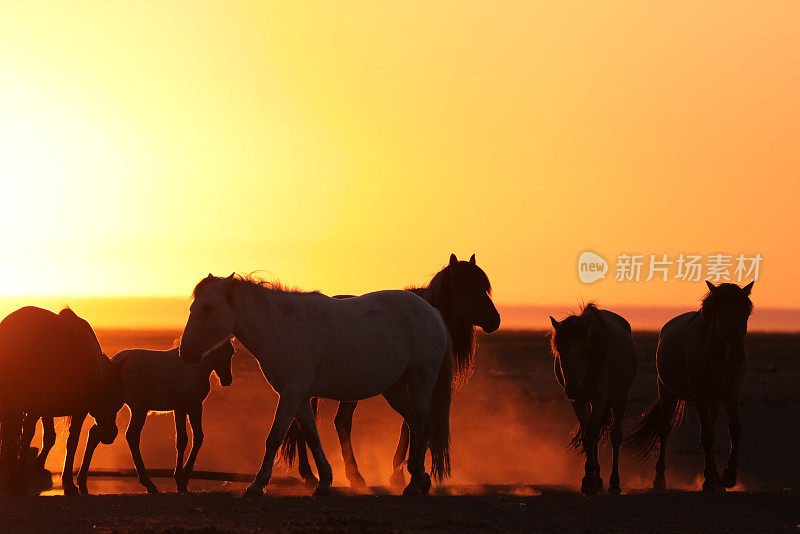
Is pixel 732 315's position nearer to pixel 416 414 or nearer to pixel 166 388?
pixel 416 414

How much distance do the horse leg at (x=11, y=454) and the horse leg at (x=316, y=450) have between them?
11.0 ft

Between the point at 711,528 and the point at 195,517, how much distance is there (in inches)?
178

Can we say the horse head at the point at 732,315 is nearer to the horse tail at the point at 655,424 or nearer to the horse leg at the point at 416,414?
the horse tail at the point at 655,424

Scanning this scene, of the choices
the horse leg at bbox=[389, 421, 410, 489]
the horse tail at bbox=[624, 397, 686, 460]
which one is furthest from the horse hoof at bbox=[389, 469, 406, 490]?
the horse tail at bbox=[624, 397, 686, 460]

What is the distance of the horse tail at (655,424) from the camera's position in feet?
48.5

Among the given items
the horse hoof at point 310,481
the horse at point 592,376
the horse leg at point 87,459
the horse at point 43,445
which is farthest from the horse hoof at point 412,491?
the horse at point 43,445

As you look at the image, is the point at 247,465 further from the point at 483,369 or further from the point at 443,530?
the point at 483,369

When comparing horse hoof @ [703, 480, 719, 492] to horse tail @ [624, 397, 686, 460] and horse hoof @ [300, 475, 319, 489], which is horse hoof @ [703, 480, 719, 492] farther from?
horse hoof @ [300, 475, 319, 489]

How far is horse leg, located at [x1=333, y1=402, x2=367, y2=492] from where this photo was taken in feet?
41.0

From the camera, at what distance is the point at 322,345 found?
1064 centimetres

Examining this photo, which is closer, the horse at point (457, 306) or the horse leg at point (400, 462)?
the horse leg at point (400, 462)

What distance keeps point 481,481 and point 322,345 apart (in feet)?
24.2

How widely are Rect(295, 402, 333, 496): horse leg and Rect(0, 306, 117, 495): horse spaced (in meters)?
3.09

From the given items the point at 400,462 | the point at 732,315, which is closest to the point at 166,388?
the point at 400,462
